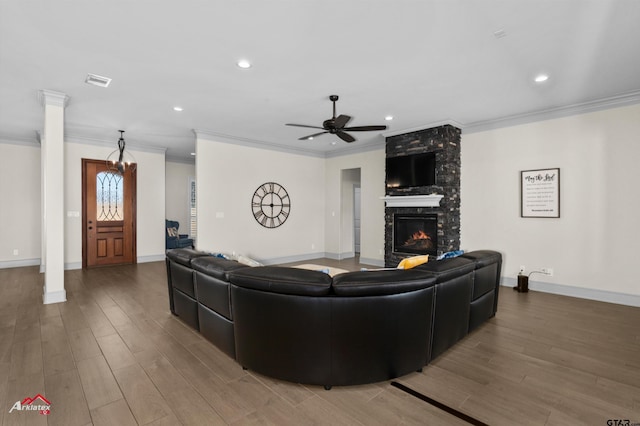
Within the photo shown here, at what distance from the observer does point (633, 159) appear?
4242 millimetres

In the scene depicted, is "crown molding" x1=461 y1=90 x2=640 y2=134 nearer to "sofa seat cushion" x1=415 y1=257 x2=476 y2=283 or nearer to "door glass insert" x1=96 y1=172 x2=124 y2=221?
"sofa seat cushion" x1=415 y1=257 x2=476 y2=283

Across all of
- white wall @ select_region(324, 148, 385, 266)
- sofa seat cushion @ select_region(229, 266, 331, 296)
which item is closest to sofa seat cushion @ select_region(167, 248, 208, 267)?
sofa seat cushion @ select_region(229, 266, 331, 296)

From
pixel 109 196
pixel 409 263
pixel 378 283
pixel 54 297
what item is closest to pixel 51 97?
pixel 54 297

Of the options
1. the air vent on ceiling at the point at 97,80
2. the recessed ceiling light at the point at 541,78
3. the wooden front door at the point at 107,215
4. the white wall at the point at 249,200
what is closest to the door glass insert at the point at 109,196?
the wooden front door at the point at 107,215

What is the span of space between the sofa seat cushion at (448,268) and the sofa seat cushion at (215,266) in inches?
61.6

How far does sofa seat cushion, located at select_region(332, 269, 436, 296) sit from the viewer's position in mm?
2137

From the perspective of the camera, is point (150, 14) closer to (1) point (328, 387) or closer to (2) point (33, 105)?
(1) point (328, 387)

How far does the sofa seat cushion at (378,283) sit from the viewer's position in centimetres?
214

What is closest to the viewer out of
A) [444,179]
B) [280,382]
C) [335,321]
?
[335,321]

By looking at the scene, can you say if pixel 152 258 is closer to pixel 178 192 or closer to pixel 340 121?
pixel 178 192

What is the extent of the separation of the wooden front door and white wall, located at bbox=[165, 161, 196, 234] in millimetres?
1488

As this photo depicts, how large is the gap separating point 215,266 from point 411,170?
14.6 feet

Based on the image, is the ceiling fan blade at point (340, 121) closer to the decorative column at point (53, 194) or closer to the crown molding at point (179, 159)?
the decorative column at point (53, 194)

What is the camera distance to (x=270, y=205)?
7.39 m
